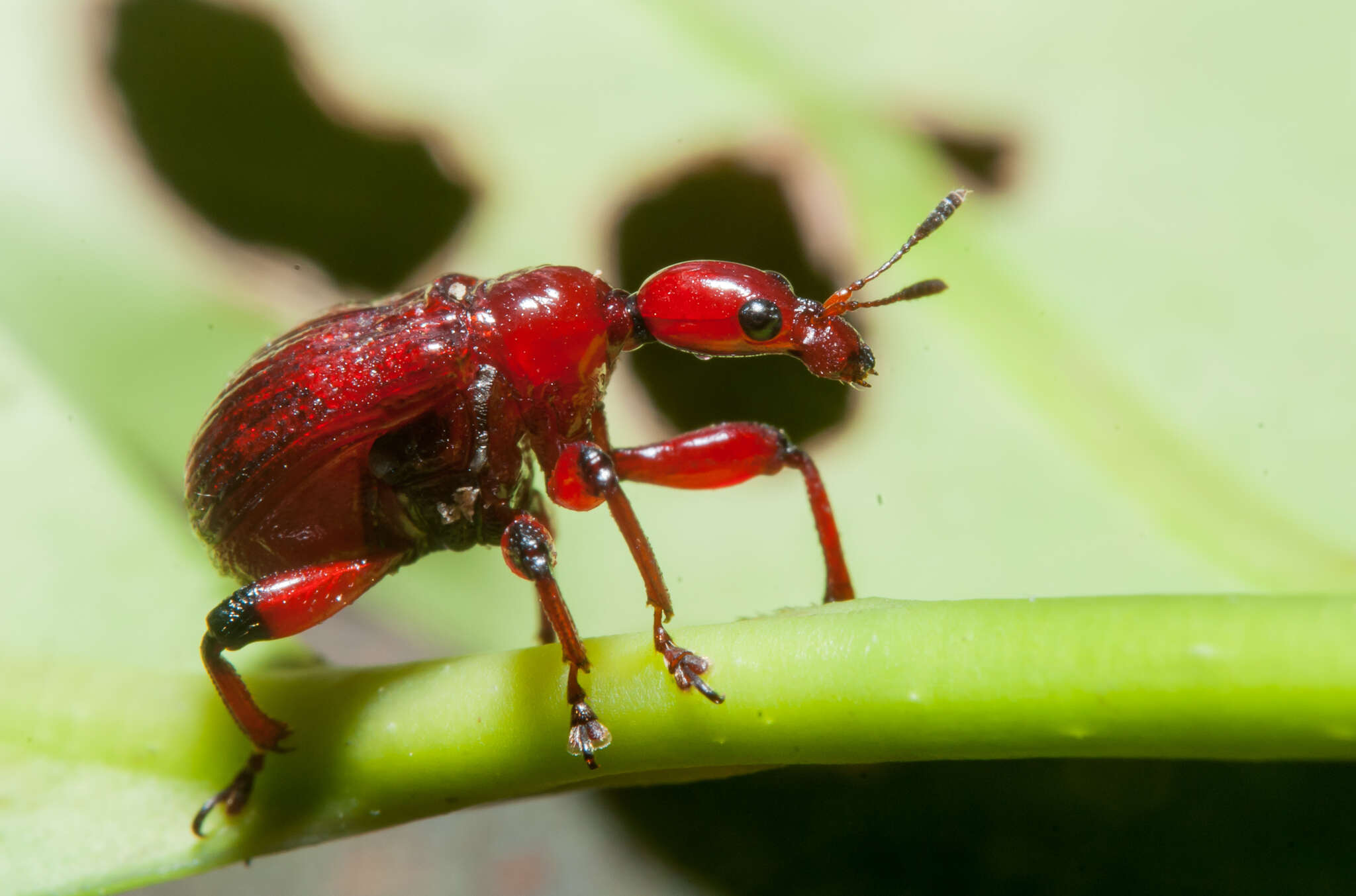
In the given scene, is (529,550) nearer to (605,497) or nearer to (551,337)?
(605,497)

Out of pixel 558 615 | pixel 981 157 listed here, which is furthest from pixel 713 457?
pixel 981 157

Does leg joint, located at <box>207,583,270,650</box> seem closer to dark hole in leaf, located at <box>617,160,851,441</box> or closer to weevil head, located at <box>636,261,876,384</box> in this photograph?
weevil head, located at <box>636,261,876,384</box>

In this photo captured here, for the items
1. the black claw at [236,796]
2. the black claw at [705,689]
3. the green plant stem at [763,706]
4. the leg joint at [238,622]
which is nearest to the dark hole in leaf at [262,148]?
the leg joint at [238,622]

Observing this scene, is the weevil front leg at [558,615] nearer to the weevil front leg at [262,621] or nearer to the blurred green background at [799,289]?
the blurred green background at [799,289]

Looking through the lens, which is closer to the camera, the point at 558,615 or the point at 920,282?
the point at 558,615

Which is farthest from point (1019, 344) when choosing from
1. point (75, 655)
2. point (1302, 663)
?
point (75, 655)

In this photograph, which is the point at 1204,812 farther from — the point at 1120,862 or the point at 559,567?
the point at 559,567
